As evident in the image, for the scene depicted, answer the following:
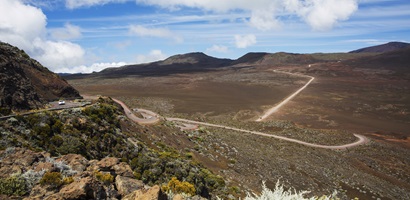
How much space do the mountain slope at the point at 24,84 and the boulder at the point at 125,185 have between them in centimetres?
973

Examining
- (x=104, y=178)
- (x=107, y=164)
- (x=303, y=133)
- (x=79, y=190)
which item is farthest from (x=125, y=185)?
(x=303, y=133)

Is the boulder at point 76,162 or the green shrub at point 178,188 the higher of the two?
the boulder at point 76,162

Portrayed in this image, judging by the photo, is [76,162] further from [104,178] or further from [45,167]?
[104,178]

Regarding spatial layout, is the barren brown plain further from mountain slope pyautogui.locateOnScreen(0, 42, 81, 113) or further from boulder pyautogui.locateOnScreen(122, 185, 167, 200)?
boulder pyautogui.locateOnScreen(122, 185, 167, 200)

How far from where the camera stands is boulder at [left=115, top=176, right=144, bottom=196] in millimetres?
8227

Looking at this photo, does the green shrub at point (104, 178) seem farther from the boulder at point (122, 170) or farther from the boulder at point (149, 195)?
the boulder at point (149, 195)

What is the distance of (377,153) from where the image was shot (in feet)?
121

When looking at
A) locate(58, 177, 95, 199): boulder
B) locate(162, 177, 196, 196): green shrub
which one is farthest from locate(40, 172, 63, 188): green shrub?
locate(162, 177, 196, 196): green shrub

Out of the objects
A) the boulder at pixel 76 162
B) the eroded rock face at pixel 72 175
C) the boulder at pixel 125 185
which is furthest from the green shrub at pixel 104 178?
the boulder at pixel 76 162

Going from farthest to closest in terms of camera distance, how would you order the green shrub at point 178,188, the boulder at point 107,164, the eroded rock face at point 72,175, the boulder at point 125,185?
the green shrub at point 178,188 < the boulder at point 107,164 < the boulder at point 125,185 < the eroded rock face at point 72,175

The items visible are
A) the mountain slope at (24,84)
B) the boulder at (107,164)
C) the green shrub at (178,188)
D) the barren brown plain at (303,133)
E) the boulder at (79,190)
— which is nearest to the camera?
the boulder at (79,190)

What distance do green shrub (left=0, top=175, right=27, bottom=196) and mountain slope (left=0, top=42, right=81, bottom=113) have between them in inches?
336

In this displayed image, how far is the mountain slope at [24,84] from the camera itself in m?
15.7

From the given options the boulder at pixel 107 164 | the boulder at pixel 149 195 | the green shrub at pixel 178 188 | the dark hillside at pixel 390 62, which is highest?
the dark hillside at pixel 390 62
